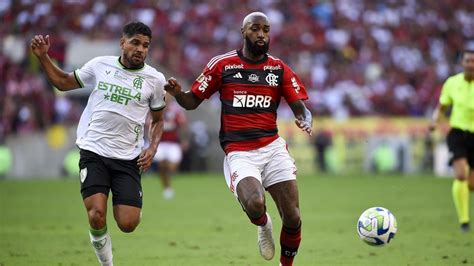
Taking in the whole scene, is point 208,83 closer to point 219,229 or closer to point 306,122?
point 306,122

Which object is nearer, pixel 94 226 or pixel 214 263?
pixel 94 226

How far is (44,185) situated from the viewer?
2730cm

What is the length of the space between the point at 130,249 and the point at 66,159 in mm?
19401

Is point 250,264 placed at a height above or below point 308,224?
above

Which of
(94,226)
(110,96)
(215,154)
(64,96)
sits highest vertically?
(110,96)

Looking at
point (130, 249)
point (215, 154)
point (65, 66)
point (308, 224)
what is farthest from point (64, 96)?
point (130, 249)

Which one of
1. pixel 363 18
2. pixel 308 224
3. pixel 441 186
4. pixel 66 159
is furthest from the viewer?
pixel 363 18

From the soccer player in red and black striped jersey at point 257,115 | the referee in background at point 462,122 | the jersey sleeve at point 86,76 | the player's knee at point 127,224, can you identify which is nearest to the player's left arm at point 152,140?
the soccer player in red and black striped jersey at point 257,115

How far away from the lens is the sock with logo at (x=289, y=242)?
9.67 metres

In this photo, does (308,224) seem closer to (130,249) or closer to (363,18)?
(130,249)

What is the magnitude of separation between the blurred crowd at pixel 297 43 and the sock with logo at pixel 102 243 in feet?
73.6

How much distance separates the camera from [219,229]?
15633 millimetres

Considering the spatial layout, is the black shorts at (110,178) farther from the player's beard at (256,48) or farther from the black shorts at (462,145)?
the black shorts at (462,145)

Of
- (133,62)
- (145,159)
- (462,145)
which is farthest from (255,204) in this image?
(462,145)
